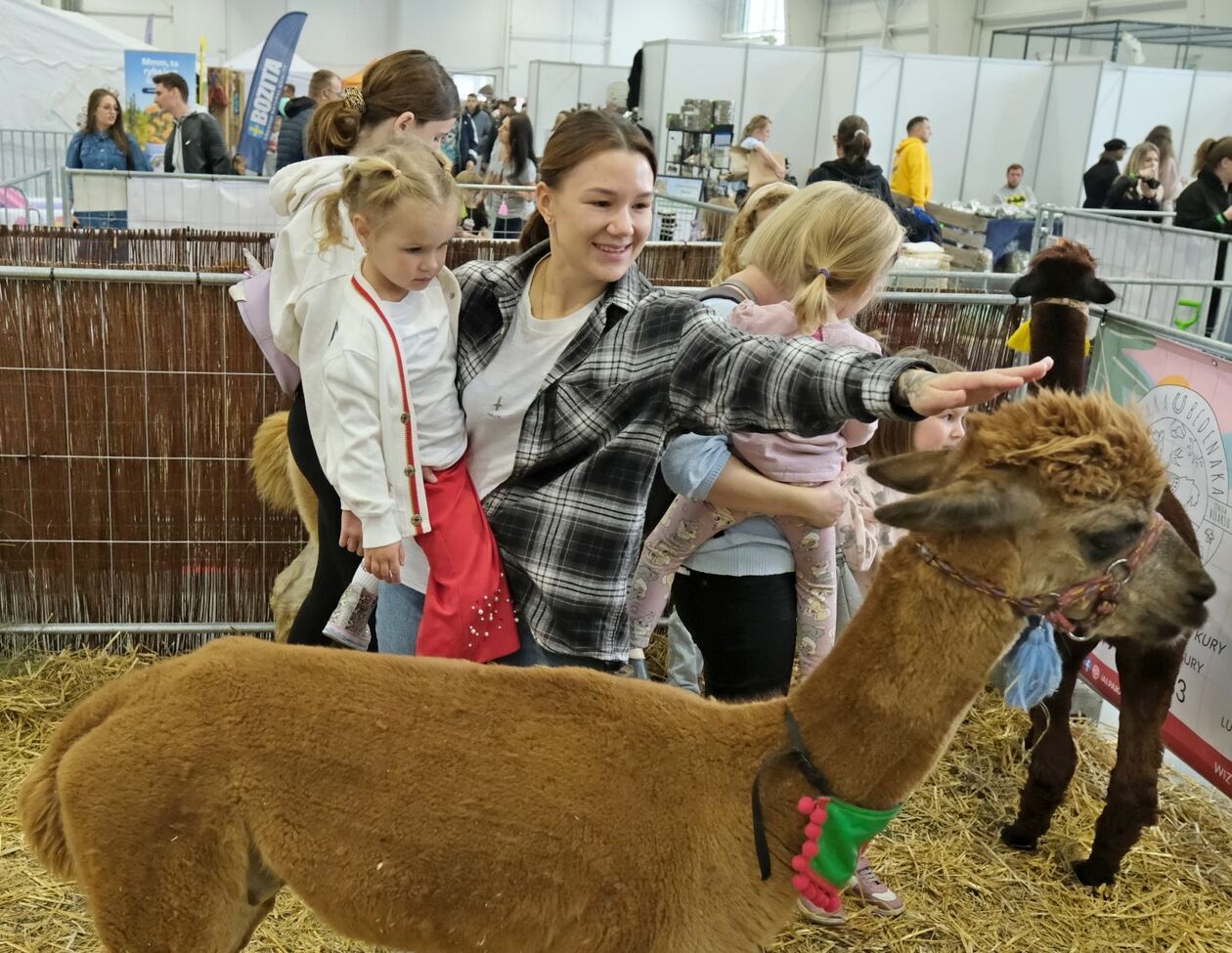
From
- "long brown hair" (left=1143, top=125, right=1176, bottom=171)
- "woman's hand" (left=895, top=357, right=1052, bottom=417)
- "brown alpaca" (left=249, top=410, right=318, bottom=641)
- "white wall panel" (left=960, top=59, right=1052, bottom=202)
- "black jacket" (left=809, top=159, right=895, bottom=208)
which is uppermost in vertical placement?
"white wall panel" (left=960, top=59, right=1052, bottom=202)

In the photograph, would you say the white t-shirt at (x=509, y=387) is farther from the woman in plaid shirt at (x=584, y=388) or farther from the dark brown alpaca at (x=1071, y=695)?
the dark brown alpaca at (x=1071, y=695)

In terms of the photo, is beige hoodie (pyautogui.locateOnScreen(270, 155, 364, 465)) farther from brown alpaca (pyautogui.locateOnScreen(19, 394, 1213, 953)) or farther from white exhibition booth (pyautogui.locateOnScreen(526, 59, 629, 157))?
white exhibition booth (pyautogui.locateOnScreen(526, 59, 629, 157))

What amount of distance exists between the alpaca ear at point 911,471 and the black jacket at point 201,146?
8592 mm

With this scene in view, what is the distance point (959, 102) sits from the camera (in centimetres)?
1898

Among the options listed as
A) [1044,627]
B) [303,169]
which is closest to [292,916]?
[303,169]

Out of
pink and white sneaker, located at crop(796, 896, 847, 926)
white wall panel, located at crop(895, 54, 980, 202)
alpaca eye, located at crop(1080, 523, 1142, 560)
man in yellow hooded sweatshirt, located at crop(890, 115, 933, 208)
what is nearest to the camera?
alpaca eye, located at crop(1080, 523, 1142, 560)

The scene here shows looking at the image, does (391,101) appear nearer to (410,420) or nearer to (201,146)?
(410,420)

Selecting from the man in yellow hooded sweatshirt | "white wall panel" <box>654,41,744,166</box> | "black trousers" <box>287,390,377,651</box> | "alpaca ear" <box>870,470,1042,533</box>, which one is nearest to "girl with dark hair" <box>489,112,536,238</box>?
the man in yellow hooded sweatshirt

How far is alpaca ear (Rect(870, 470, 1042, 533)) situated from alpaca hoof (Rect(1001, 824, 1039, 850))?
94.1 inches

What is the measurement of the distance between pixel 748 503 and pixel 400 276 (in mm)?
947

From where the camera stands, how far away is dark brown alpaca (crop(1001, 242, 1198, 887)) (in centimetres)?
332

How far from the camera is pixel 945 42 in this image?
2436cm

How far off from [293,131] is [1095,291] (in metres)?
5.02

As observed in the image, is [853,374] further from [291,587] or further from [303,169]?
[291,587]
